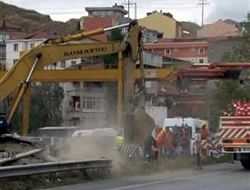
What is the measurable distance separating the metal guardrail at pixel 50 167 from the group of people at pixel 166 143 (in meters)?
4.56

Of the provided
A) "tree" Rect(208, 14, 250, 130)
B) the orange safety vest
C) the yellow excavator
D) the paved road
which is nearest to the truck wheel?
the paved road

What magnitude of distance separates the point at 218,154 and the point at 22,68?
10813mm

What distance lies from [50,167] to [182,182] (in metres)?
3.77

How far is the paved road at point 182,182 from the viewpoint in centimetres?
1984

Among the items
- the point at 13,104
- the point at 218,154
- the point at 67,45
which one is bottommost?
the point at 218,154

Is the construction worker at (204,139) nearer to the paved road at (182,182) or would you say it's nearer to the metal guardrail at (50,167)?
the paved road at (182,182)

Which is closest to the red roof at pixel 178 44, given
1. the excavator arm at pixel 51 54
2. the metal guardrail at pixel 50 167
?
the excavator arm at pixel 51 54

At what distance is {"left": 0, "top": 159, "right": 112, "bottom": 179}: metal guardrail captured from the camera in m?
19.5

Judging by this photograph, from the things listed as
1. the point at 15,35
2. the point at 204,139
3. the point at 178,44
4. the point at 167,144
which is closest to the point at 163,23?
the point at 178,44

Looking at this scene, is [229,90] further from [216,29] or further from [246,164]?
[216,29]

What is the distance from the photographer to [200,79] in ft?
103

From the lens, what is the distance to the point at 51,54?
27.8 meters

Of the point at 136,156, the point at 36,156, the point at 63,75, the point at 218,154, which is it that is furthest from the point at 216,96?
the point at 36,156

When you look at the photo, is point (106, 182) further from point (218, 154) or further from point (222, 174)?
point (218, 154)
